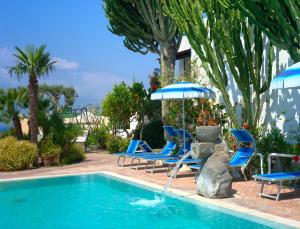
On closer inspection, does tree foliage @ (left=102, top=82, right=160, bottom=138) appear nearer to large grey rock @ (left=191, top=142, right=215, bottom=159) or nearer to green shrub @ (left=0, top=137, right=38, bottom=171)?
green shrub @ (left=0, top=137, right=38, bottom=171)

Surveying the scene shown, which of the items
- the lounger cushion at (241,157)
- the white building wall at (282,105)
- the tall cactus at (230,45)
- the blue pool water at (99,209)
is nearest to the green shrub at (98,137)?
the blue pool water at (99,209)

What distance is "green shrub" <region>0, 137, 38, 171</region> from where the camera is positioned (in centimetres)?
1525

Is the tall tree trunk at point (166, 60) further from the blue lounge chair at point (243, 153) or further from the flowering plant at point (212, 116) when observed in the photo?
the blue lounge chair at point (243, 153)

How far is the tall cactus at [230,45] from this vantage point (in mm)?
11656

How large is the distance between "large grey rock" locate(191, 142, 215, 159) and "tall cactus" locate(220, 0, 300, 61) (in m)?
2.79

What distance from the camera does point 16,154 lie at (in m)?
15.3

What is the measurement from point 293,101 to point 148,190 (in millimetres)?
4579

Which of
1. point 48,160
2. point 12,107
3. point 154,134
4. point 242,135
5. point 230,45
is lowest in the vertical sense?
point 48,160

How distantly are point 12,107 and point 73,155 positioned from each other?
3.64 metres

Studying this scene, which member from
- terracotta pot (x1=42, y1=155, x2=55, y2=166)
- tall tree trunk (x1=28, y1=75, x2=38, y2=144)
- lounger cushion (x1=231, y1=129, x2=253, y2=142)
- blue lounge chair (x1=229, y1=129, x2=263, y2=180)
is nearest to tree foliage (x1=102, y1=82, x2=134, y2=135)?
tall tree trunk (x1=28, y1=75, x2=38, y2=144)

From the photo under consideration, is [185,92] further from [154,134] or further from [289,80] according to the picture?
[154,134]

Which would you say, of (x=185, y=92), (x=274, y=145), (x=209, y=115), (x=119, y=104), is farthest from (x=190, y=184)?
(x=119, y=104)

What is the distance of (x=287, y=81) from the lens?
24.0 ft

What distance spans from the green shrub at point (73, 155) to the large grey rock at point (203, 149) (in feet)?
27.4
